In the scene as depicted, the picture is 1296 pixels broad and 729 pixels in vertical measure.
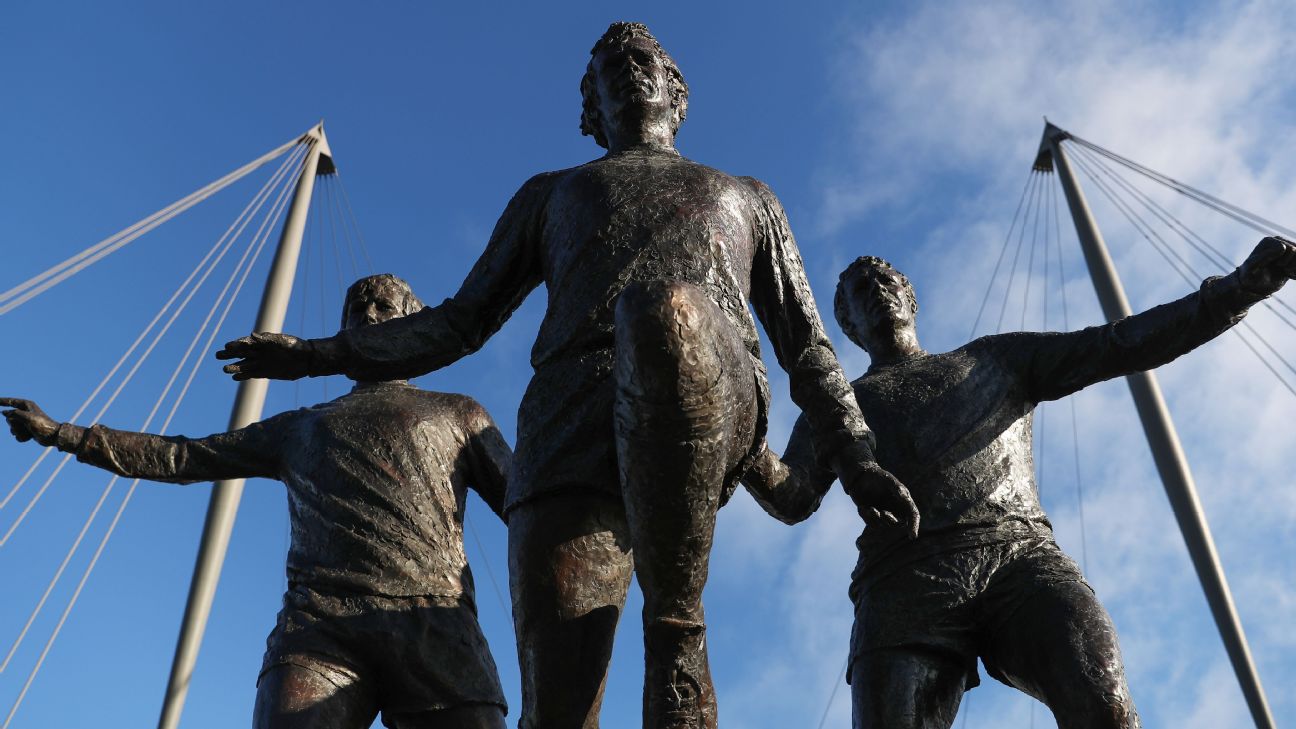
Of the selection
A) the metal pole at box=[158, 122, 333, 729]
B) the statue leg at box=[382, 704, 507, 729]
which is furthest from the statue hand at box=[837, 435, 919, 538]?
the metal pole at box=[158, 122, 333, 729]

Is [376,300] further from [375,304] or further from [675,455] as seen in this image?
[675,455]

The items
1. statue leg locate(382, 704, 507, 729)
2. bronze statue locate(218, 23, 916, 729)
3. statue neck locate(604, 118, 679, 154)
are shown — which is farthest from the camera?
statue leg locate(382, 704, 507, 729)

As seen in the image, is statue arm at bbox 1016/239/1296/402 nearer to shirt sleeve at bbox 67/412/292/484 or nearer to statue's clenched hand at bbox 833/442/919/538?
statue's clenched hand at bbox 833/442/919/538

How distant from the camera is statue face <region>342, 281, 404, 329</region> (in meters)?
6.99

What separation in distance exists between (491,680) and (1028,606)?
6.85ft

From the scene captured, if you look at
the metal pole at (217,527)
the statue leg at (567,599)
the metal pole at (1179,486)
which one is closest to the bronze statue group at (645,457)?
the statue leg at (567,599)

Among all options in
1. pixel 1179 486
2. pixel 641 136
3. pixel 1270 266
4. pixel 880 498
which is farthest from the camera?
pixel 1179 486

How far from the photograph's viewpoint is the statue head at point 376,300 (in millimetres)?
7004

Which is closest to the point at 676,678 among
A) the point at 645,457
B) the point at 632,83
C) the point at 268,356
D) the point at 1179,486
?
the point at 645,457

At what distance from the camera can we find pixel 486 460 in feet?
21.6

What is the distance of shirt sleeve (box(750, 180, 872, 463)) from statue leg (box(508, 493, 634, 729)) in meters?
0.74

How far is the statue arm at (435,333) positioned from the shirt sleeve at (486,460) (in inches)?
75.4

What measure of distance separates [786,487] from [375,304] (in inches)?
102

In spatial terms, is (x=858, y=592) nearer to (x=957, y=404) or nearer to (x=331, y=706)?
(x=957, y=404)
